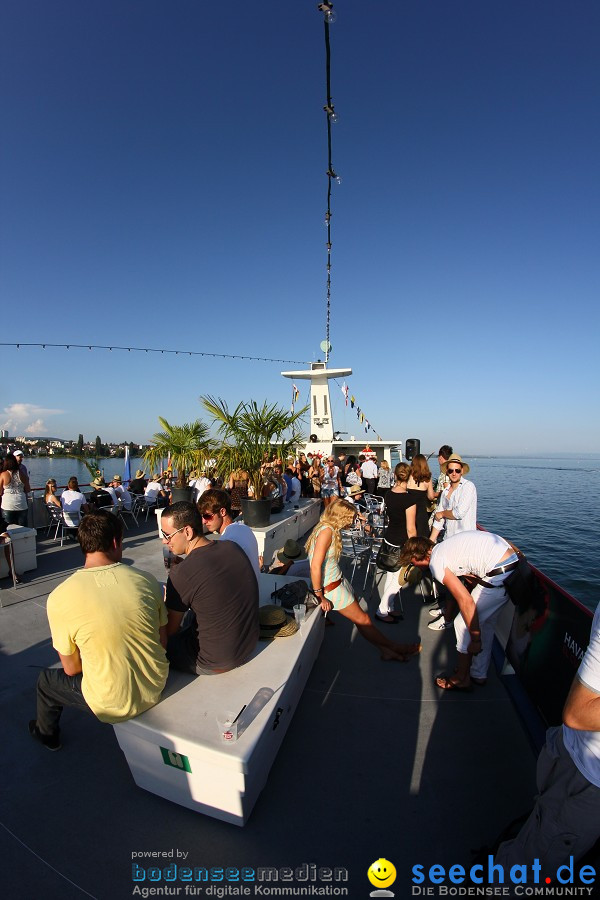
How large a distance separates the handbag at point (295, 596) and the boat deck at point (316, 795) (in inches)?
25.4

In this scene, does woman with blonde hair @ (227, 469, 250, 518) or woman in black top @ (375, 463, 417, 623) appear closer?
woman in black top @ (375, 463, 417, 623)

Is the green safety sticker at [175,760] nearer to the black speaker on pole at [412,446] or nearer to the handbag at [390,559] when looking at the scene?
the handbag at [390,559]

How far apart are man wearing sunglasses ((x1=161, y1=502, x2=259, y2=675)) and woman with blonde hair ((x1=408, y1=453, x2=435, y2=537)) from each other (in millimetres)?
2526

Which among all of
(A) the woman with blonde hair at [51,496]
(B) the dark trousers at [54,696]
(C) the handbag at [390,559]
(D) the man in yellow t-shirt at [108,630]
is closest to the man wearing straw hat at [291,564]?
(C) the handbag at [390,559]

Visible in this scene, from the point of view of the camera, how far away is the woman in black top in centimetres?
425

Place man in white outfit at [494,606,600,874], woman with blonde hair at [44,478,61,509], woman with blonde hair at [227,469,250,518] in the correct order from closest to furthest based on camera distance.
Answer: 1. man in white outfit at [494,606,600,874]
2. woman with blonde hair at [227,469,250,518]
3. woman with blonde hair at [44,478,61,509]

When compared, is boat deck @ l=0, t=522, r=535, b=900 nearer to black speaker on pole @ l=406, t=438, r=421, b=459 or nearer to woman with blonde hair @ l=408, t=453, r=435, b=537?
woman with blonde hair @ l=408, t=453, r=435, b=537

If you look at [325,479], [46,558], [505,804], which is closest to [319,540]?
[505,804]

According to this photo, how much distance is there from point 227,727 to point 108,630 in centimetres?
73

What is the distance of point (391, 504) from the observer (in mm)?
4434

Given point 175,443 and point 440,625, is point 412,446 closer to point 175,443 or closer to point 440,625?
point 175,443

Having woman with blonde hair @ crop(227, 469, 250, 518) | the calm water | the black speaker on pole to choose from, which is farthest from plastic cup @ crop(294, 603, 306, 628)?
the black speaker on pole

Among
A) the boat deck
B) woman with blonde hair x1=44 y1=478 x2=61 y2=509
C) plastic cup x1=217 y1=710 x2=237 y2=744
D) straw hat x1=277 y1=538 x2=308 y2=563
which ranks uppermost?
woman with blonde hair x1=44 y1=478 x2=61 y2=509

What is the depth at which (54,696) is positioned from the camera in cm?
223
